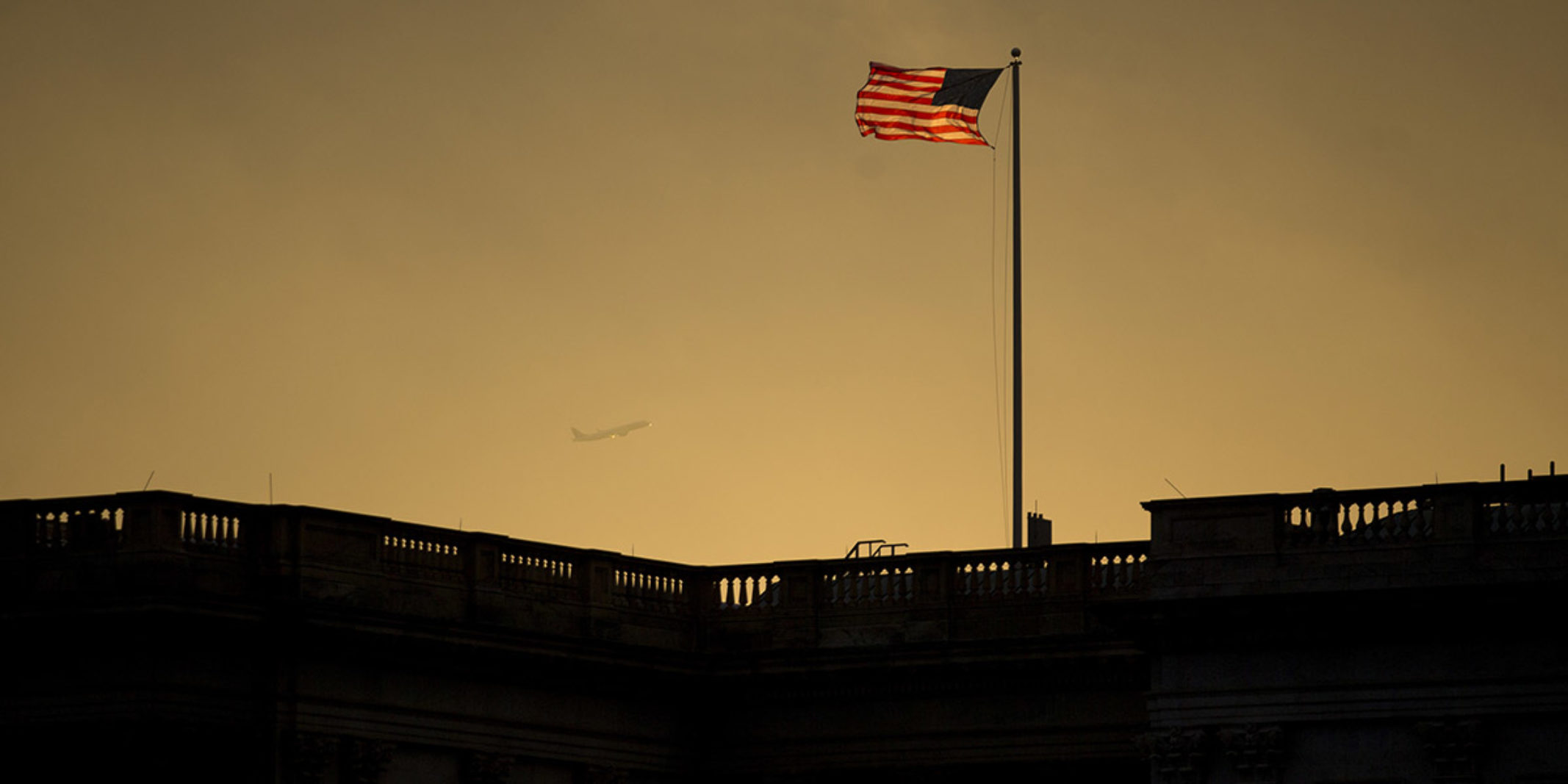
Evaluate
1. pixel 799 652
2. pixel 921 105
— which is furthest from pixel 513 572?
pixel 921 105

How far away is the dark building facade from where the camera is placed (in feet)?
191

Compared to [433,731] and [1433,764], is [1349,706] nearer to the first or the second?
[1433,764]

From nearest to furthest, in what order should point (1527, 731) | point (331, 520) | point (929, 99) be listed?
point (1527, 731), point (331, 520), point (929, 99)

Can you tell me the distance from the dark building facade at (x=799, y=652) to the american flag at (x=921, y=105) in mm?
11140

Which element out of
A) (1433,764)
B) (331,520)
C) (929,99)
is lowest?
(1433,764)

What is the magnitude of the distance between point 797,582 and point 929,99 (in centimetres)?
1217

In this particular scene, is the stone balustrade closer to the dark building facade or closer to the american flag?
the dark building facade

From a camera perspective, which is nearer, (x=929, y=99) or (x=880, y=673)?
→ (x=880, y=673)

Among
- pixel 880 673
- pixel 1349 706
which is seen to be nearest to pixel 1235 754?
pixel 1349 706

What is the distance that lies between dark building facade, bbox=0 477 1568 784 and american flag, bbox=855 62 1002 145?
1114cm

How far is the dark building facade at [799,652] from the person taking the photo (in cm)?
5819

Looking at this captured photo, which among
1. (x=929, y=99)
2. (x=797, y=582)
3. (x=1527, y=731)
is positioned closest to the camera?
(x=1527, y=731)

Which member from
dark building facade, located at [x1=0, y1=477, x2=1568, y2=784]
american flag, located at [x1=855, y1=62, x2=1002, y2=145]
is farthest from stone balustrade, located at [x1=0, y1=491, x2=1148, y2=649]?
american flag, located at [x1=855, y1=62, x2=1002, y2=145]

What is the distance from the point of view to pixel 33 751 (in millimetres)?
60656
